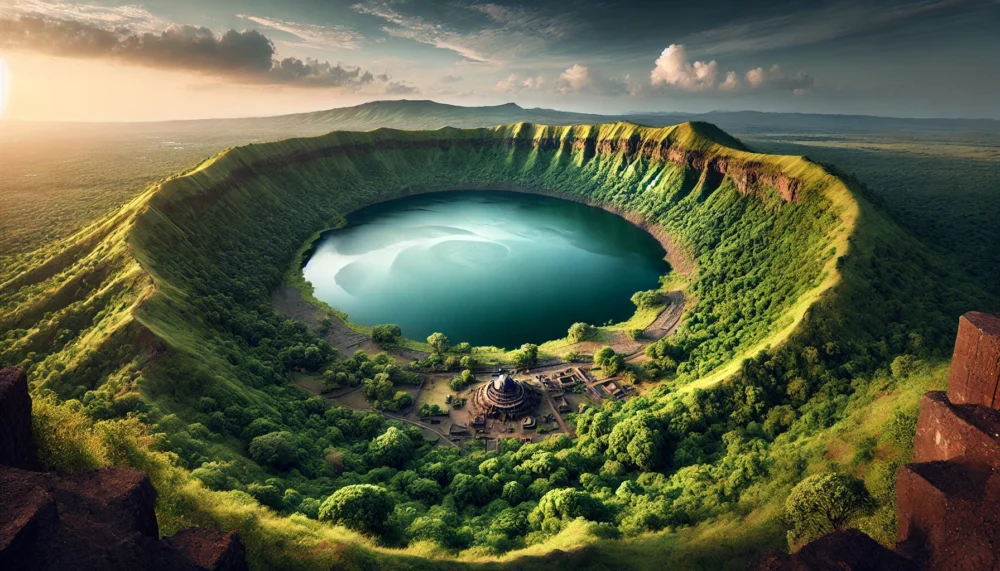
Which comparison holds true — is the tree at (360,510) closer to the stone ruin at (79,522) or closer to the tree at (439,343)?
the stone ruin at (79,522)

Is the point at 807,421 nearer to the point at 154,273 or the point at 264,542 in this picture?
the point at 264,542

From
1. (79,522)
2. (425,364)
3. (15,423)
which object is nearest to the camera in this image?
(79,522)

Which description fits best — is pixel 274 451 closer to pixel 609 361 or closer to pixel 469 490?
pixel 469 490

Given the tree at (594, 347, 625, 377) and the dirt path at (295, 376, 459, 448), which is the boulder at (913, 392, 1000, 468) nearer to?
the tree at (594, 347, 625, 377)

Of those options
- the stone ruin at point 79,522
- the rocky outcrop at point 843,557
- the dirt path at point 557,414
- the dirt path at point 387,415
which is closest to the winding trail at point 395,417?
the dirt path at point 387,415

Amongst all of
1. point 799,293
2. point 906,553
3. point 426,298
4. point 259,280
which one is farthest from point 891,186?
point 259,280

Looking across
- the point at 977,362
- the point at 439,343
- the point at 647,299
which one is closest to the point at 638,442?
the point at 977,362
